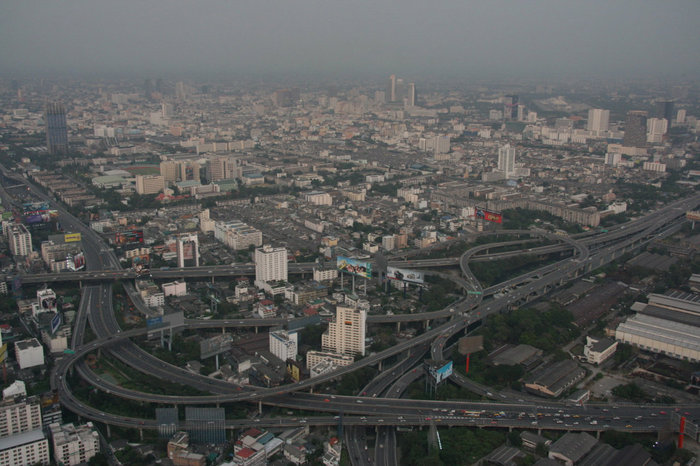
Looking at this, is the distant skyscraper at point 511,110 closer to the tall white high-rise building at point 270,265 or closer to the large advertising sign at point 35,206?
the large advertising sign at point 35,206

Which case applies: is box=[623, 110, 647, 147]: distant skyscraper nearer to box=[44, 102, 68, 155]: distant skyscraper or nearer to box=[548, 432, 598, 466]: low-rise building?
box=[548, 432, 598, 466]: low-rise building

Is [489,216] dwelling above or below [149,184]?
below

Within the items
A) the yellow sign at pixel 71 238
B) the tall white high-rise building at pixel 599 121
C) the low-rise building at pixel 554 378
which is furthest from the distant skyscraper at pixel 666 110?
the yellow sign at pixel 71 238

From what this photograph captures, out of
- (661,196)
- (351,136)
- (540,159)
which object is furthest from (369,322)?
(351,136)

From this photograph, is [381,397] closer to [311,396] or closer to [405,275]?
[311,396]

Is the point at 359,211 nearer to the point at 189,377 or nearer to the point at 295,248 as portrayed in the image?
the point at 295,248

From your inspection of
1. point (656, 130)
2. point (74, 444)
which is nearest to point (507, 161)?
point (656, 130)
